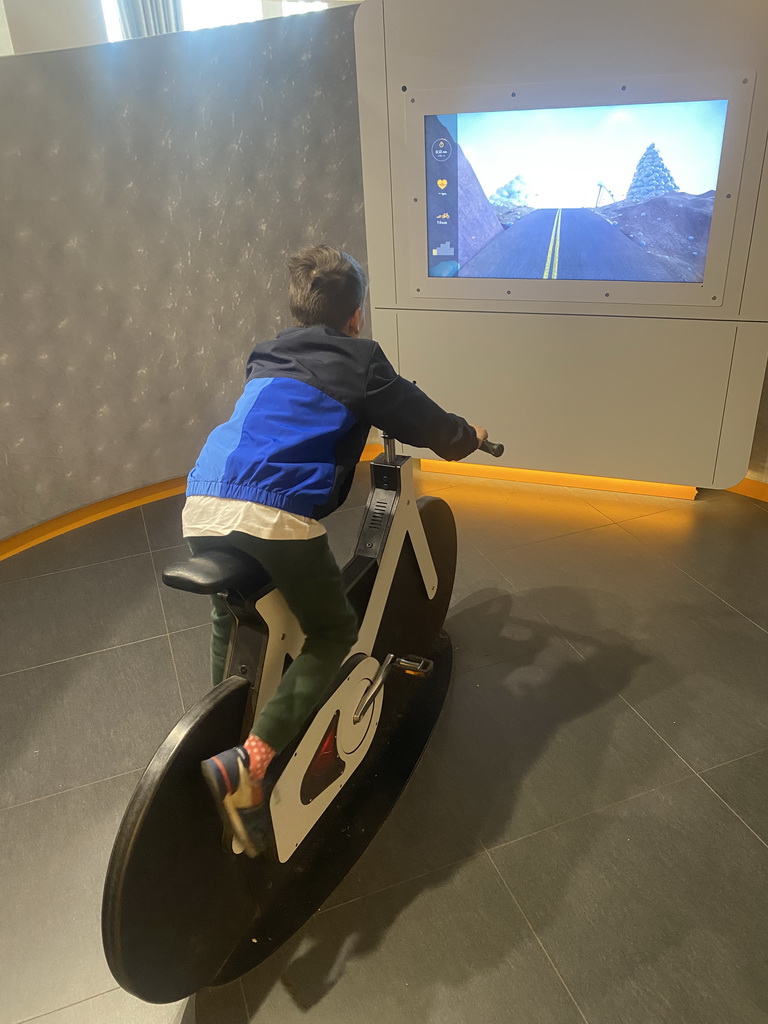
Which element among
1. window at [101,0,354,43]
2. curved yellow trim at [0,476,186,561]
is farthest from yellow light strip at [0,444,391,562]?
window at [101,0,354,43]

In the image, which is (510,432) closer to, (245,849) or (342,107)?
(342,107)

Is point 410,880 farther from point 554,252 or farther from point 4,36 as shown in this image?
point 4,36

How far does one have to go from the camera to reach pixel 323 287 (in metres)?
1.53

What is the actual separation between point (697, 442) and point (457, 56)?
5.73ft

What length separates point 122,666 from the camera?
7.55 feet

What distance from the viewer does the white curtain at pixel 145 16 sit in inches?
171

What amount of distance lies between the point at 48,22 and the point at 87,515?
2.80 meters

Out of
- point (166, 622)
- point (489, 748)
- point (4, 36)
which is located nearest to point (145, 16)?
point (4, 36)

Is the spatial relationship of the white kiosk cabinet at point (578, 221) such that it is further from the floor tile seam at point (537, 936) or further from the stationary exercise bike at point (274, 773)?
the floor tile seam at point (537, 936)

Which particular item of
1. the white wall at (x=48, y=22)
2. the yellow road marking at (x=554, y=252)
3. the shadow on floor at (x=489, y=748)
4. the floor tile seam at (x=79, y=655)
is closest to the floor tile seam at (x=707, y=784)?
the shadow on floor at (x=489, y=748)

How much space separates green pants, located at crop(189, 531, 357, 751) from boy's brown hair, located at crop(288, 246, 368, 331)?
0.50 m

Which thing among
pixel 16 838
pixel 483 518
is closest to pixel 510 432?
pixel 483 518

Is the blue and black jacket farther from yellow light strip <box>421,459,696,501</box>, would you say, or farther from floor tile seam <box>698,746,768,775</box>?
yellow light strip <box>421,459,696,501</box>

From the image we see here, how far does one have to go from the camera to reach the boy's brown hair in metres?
1.53
